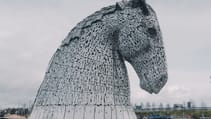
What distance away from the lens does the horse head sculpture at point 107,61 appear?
443cm

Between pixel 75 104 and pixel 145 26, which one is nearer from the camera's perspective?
pixel 75 104

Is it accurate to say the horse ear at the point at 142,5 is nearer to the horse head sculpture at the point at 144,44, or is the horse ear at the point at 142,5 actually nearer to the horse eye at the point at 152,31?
the horse head sculpture at the point at 144,44

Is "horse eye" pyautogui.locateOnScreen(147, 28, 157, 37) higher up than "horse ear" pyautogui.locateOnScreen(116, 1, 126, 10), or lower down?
lower down

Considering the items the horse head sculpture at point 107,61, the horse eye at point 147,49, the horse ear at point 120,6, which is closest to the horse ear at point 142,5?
the horse head sculpture at point 107,61

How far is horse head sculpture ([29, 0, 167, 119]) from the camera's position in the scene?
443 cm

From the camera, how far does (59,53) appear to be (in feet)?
15.4

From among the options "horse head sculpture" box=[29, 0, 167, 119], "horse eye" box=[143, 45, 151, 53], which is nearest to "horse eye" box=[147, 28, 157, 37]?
"horse head sculpture" box=[29, 0, 167, 119]

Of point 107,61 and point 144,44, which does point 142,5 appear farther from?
point 107,61

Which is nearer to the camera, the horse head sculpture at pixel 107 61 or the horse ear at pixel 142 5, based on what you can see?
the horse head sculpture at pixel 107 61

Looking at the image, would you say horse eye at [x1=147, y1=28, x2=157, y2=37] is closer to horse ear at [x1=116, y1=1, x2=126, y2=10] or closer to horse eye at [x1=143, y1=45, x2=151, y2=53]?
horse eye at [x1=143, y1=45, x2=151, y2=53]

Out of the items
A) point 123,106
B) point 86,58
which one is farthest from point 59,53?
point 123,106

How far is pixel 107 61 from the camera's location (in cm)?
464

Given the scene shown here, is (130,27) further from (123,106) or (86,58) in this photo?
(123,106)

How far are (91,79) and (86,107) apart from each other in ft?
1.15
